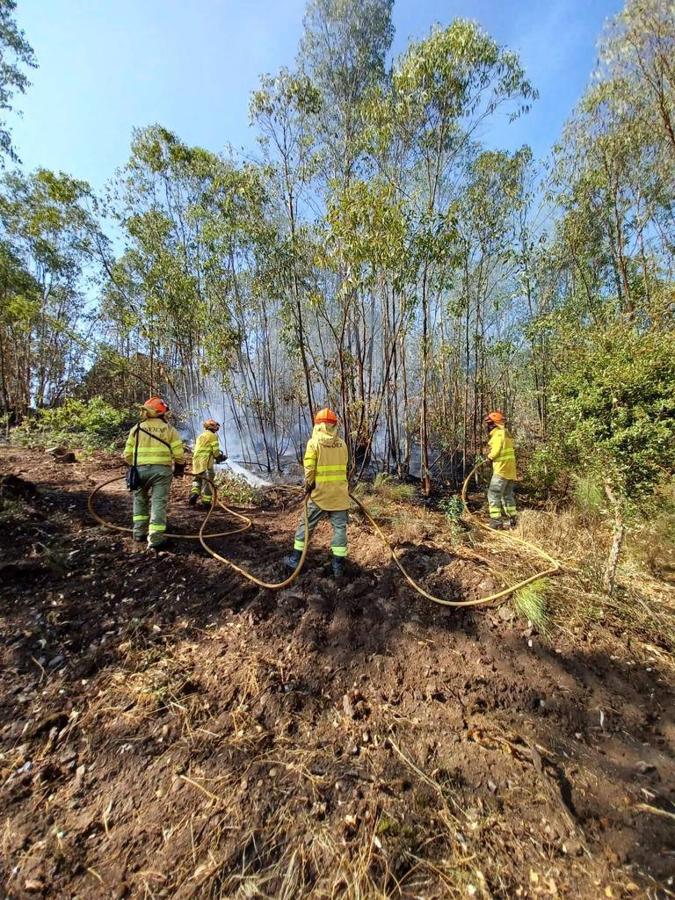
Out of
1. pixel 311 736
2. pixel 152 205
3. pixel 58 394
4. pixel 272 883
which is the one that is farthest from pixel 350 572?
pixel 58 394

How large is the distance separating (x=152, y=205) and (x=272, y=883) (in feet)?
42.5

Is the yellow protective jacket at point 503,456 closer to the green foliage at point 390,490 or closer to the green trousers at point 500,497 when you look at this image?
the green trousers at point 500,497

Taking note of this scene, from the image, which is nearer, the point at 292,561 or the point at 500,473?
the point at 292,561

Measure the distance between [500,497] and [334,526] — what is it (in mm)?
3489

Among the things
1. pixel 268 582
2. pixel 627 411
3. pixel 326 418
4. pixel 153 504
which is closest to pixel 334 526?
pixel 268 582

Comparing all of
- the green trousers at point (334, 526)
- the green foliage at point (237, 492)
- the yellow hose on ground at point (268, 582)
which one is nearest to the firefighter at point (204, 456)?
the green foliage at point (237, 492)

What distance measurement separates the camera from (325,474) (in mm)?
3621

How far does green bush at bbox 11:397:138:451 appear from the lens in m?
7.82

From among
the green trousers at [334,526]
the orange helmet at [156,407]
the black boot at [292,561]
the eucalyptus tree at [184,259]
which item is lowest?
the black boot at [292,561]

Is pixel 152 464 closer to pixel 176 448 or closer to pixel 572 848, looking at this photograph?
pixel 176 448

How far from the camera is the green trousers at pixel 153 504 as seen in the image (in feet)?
12.7

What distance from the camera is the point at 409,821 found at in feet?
5.14

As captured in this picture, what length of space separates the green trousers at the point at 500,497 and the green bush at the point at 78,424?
26.1 ft

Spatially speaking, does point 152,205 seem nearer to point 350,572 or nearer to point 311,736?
point 350,572
